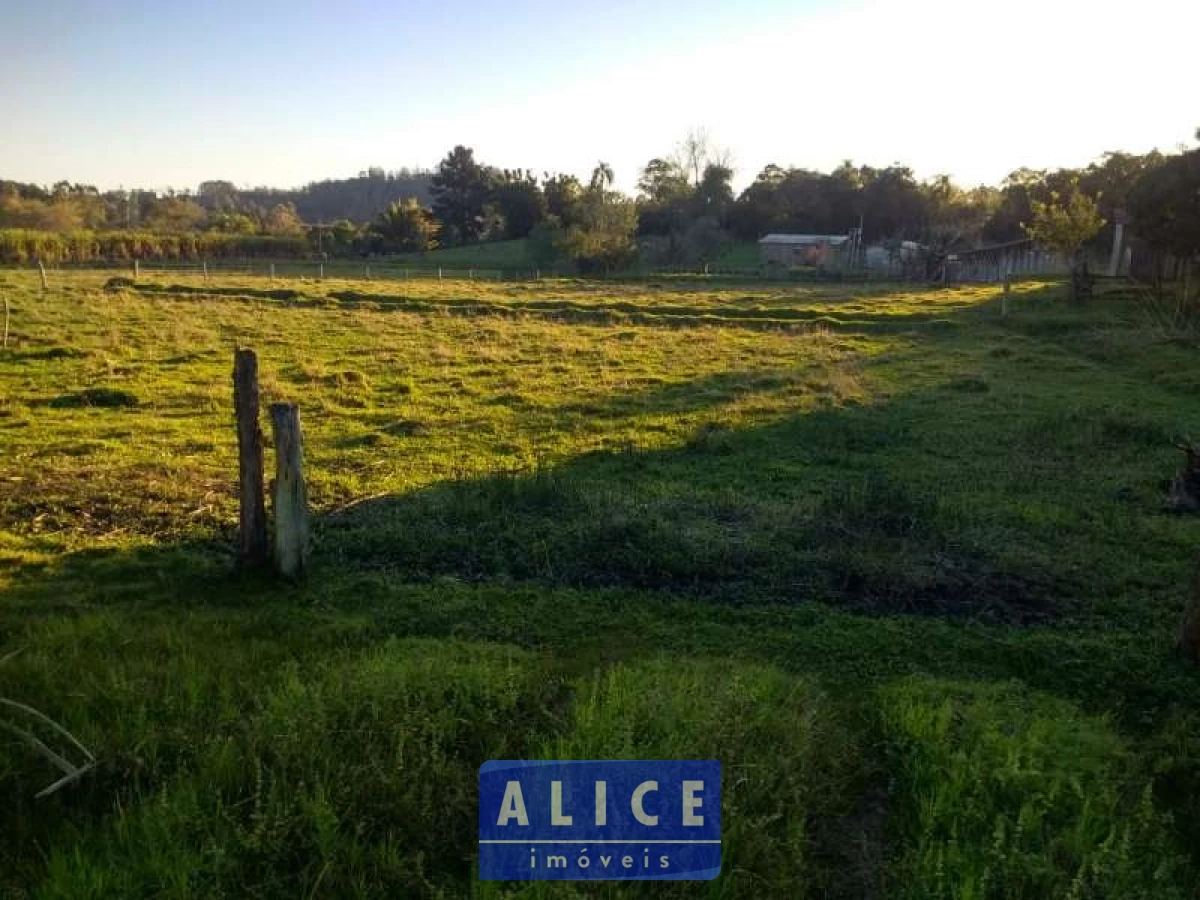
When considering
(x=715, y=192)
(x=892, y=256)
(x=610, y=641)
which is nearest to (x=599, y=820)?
(x=610, y=641)

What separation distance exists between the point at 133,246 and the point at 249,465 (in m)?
56.9

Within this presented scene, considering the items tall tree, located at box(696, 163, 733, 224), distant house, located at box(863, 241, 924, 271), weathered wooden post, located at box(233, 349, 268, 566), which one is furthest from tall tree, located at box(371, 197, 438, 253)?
weathered wooden post, located at box(233, 349, 268, 566)

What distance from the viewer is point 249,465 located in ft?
21.5

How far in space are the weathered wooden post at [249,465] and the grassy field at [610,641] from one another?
306 mm

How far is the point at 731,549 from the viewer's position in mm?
7164

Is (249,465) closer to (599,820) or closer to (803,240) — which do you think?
(599,820)

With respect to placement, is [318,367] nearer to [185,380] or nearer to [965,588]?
[185,380]

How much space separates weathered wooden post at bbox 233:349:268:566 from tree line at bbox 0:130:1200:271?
4635 cm

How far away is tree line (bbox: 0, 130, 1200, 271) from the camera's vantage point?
54.7 metres

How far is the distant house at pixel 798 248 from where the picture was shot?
2362 inches

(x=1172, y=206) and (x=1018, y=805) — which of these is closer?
(x=1018, y=805)

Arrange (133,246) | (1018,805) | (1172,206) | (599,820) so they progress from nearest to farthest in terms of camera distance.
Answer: (599,820) < (1018,805) < (1172,206) < (133,246)

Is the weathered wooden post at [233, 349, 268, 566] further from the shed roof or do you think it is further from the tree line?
the shed roof

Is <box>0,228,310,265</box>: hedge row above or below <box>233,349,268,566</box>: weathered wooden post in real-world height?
above
